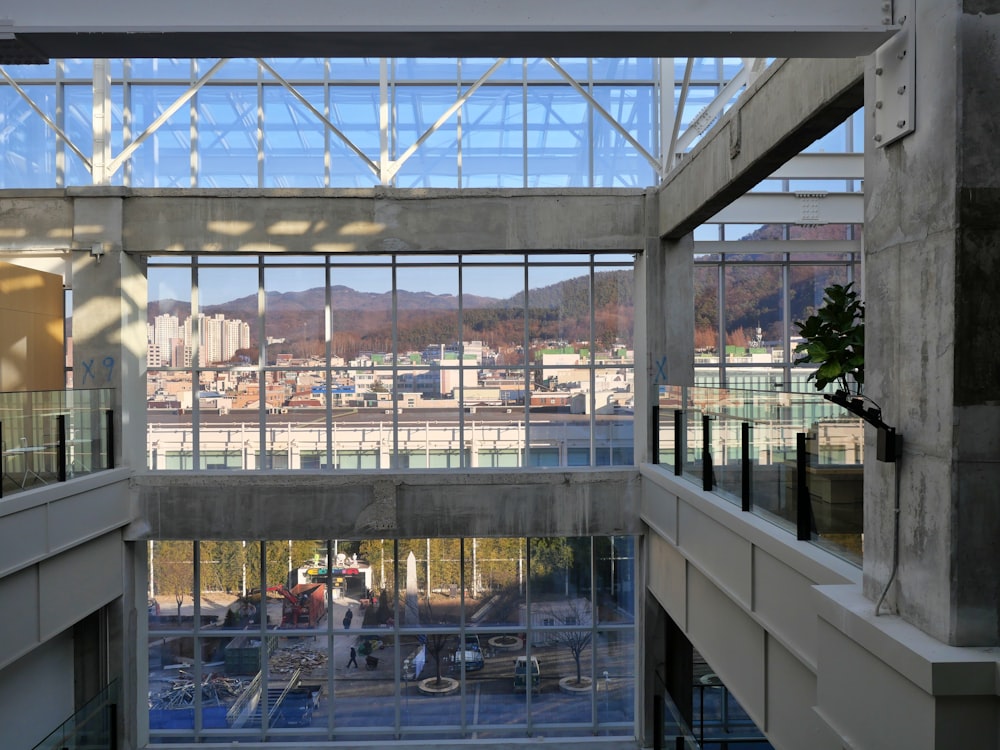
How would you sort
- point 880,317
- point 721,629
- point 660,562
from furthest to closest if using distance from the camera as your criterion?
point 660,562 → point 721,629 → point 880,317

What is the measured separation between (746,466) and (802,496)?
181 centimetres

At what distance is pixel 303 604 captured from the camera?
1758 cm

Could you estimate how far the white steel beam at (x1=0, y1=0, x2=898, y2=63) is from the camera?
5.22m

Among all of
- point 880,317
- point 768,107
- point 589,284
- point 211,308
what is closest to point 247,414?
point 211,308

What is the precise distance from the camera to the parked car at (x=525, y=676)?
17.5 m

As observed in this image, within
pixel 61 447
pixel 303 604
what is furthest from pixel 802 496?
pixel 303 604

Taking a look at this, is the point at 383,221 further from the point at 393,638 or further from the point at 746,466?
the point at 746,466

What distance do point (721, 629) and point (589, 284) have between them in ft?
28.8

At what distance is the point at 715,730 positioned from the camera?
13.8m

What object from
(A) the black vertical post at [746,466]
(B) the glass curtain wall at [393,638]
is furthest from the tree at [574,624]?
(A) the black vertical post at [746,466]

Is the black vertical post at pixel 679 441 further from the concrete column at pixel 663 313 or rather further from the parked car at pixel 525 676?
the parked car at pixel 525 676

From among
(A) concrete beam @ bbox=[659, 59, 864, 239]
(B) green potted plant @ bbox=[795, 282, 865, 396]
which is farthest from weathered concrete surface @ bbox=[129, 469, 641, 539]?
(B) green potted plant @ bbox=[795, 282, 865, 396]

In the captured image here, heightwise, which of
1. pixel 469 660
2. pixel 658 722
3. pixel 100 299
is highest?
pixel 100 299

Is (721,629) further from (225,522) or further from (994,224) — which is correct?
(225,522)
